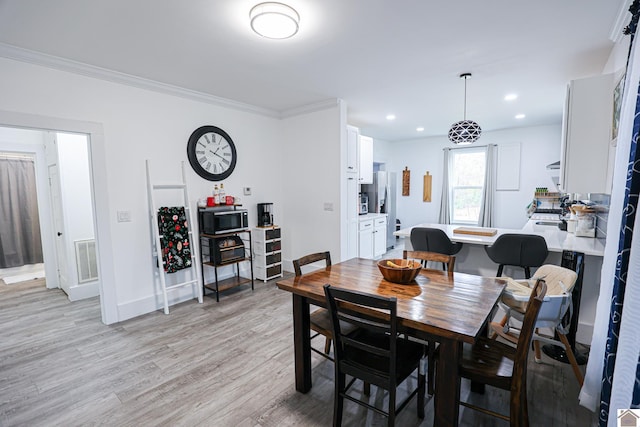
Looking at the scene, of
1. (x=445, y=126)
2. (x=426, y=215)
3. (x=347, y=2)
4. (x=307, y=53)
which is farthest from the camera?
(x=426, y=215)

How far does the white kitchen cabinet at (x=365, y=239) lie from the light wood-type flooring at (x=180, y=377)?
6.72 feet

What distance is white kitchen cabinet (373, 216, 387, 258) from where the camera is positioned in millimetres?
5637

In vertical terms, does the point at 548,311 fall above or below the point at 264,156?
below

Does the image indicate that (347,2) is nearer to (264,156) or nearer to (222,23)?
(222,23)

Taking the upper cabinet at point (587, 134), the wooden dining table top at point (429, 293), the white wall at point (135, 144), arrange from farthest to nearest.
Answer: the white wall at point (135, 144)
the upper cabinet at point (587, 134)
the wooden dining table top at point (429, 293)

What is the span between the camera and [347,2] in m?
1.96

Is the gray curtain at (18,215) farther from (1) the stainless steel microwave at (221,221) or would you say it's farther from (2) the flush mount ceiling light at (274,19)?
(2) the flush mount ceiling light at (274,19)

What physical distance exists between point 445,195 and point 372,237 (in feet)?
8.66

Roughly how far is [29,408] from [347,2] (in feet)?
11.3

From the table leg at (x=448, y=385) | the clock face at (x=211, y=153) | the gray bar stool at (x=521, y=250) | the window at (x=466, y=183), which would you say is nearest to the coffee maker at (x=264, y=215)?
the clock face at (x=211, y=153)

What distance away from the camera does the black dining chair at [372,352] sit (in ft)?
4.74

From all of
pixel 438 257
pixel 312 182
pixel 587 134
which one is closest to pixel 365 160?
pixel 312 182

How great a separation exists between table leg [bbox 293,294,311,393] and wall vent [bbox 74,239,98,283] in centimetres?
340

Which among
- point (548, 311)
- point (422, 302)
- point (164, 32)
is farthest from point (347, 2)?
point (548, 311)
